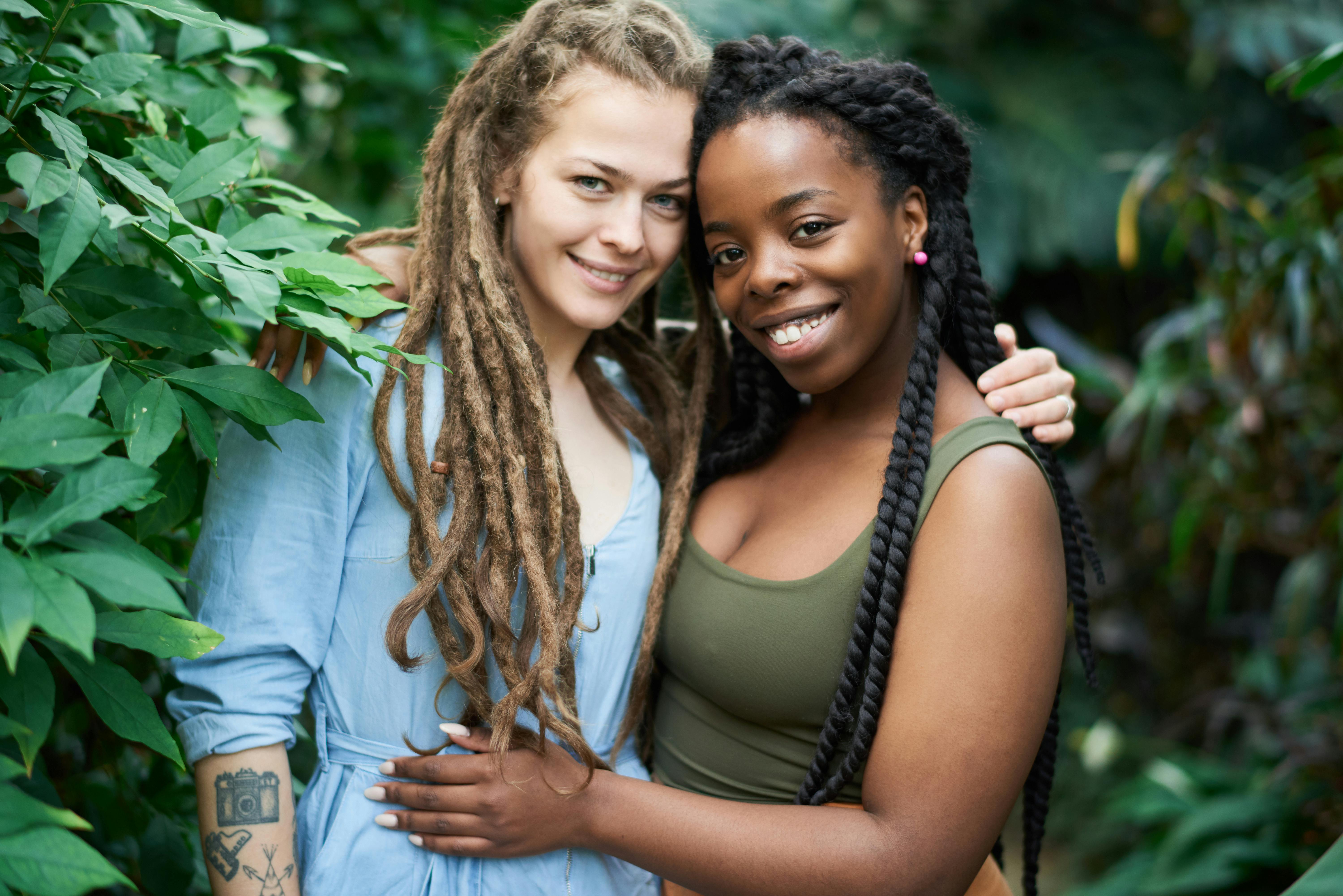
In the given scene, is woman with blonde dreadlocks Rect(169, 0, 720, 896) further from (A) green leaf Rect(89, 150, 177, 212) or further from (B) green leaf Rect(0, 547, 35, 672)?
(B) green leaf Rect(0, 547, 35, 672)

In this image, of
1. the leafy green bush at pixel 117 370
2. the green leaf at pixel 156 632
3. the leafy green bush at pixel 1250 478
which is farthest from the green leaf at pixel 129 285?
the leafy green bush at pixel 1250 478

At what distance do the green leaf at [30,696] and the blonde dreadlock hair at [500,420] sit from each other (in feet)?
1.58

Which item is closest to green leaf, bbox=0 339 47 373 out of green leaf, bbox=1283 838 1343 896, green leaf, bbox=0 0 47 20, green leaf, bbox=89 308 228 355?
green leaf, bbox=89 308 228 355

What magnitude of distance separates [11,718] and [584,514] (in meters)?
0.88

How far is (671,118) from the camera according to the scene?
1582mm

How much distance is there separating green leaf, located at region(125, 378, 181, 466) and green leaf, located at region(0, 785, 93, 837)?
1.08ft

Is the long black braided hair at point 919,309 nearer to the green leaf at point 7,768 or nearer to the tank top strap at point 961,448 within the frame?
the tank top strap at point 961,448

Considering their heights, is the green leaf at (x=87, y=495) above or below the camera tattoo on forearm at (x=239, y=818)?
above

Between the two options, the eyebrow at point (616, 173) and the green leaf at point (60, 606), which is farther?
the eyebrow at point (616, 173)

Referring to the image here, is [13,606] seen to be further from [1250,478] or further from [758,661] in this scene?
[1250,478]

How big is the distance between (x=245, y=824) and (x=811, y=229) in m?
1.13

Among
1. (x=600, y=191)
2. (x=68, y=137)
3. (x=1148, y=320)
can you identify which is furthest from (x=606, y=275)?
(x=1148, y=320)

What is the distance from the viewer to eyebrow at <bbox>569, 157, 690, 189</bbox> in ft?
5.07

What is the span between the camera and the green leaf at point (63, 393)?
0.92 meters
